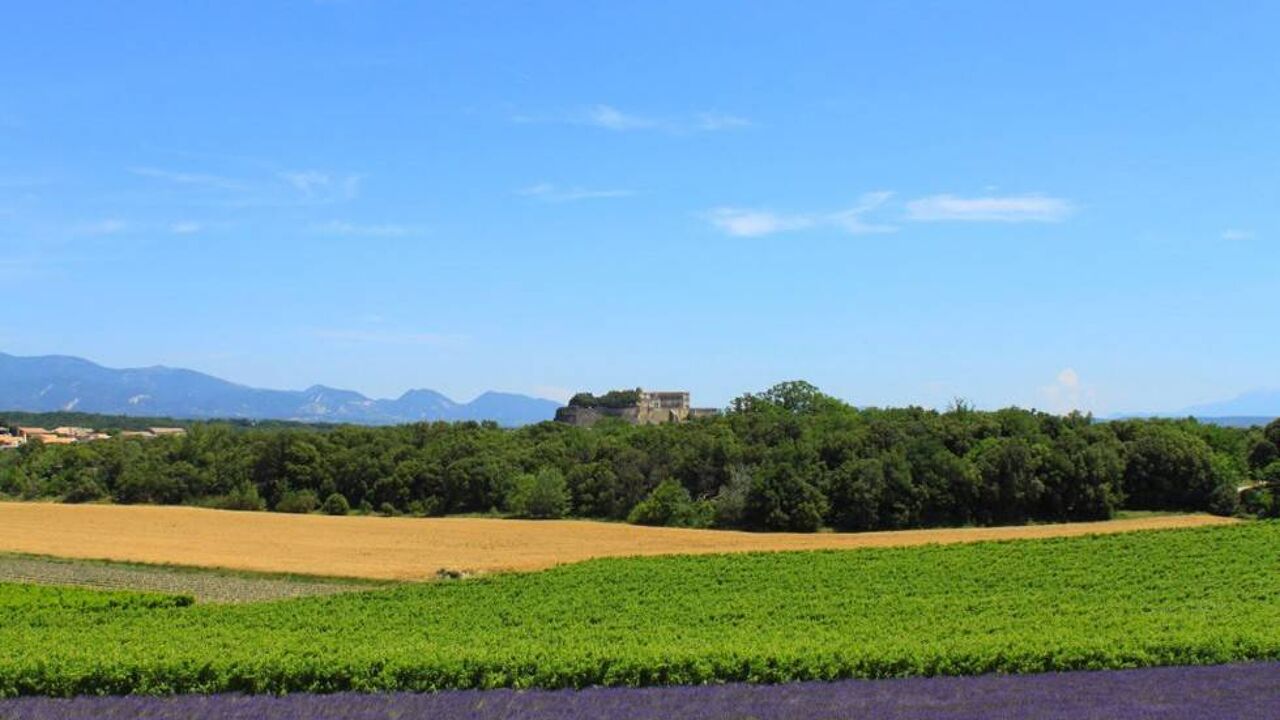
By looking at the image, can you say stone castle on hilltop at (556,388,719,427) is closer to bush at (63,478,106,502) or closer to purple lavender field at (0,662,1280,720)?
bush at (63,478,106,502)

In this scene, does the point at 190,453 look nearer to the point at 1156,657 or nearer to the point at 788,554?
the point at 788,554

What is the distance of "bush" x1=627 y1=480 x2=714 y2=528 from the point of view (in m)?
68.3

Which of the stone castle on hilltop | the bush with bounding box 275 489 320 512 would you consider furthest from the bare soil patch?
the stone castle on hilltop

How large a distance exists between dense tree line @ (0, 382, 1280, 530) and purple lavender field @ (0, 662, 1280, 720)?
147ft

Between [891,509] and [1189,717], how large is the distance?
4986 centimetres

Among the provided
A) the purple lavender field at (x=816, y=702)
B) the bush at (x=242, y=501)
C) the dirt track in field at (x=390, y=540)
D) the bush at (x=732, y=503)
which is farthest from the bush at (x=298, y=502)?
the purple lavender field at (x=816, y=702)

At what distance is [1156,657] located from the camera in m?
20.5

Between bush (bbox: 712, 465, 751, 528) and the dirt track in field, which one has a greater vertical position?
bush (bbox: 712, 465, 751, 528)

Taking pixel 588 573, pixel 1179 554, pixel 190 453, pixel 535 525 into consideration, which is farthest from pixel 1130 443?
pixel 190 453

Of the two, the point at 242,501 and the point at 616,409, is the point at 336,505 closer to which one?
the point at 242,501

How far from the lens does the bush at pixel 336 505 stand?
265 feet

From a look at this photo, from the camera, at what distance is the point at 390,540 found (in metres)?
59.7

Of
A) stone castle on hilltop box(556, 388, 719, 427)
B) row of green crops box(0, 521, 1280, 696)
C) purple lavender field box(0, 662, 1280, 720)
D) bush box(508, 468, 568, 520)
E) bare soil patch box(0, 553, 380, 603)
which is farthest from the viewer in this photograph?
stone castle on hilltop box(556, 388, 719, 427)

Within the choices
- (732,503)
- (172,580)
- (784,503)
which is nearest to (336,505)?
(732,503)
